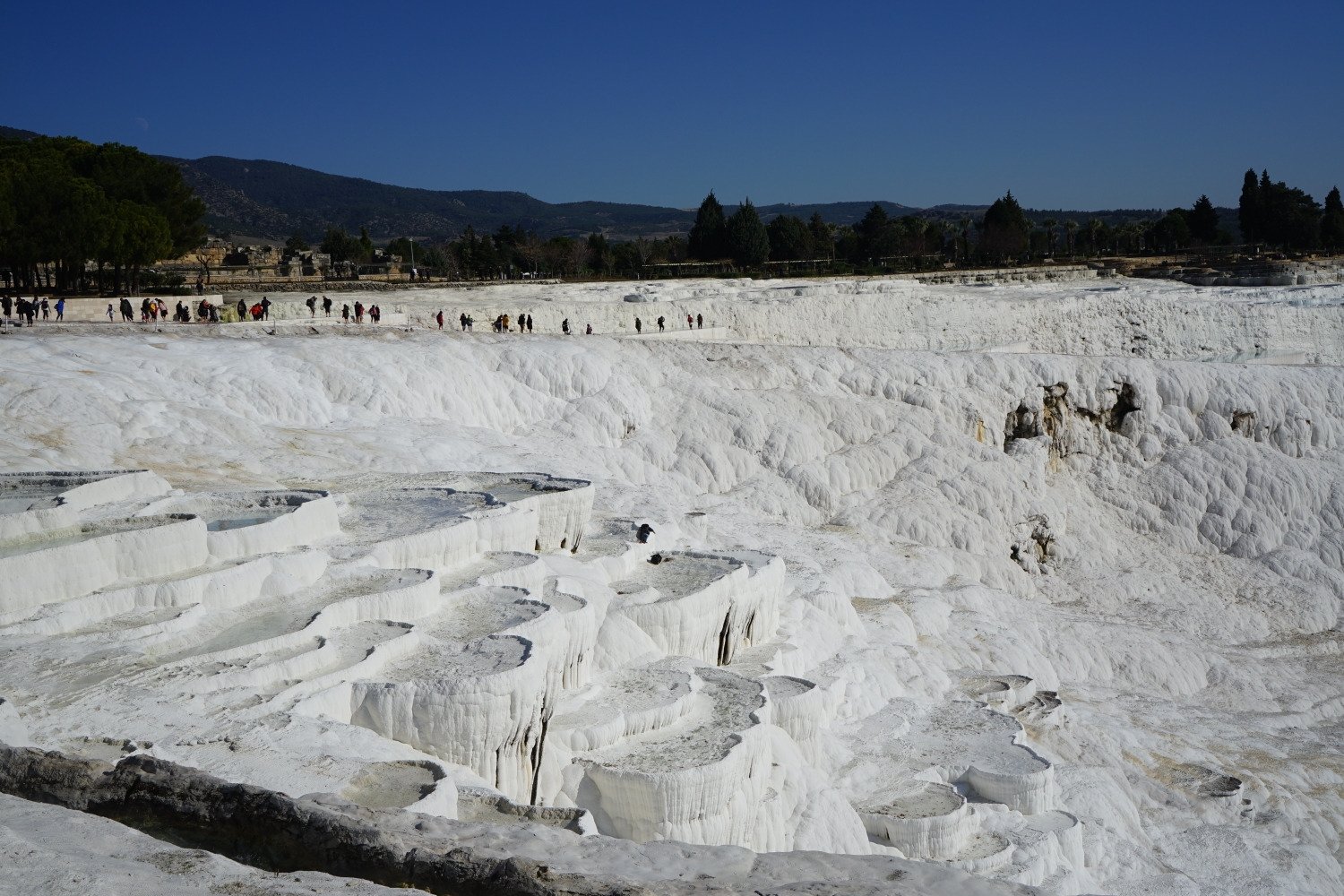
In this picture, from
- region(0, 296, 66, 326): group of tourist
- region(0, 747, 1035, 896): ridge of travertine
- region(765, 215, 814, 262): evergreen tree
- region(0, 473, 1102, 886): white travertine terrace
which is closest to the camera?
region(0, 747, 1035, 896): ridge of travertine

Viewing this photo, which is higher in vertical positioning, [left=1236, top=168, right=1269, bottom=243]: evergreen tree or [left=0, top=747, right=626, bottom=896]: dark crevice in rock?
[left=1236, top=168, right=1269, bottom=243]: evergreen tree

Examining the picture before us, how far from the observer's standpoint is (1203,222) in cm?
8044

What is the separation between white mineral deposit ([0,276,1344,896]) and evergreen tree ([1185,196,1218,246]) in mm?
55390

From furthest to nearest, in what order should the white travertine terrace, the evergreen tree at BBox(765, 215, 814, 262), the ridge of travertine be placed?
the evergreen tree at BBox(765, 215, 814, 262) → the white travertine terrace → the ridge of travertine

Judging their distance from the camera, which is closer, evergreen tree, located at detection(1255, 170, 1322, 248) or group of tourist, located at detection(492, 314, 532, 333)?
group of tourist, located at detection(492, 314, 532, 333)

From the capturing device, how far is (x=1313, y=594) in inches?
923

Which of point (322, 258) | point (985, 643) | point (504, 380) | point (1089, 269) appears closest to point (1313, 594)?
point (985, 643)

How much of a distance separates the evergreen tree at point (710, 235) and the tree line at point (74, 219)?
30.5 metres

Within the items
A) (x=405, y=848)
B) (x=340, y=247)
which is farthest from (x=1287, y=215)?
(x=405, y=848)

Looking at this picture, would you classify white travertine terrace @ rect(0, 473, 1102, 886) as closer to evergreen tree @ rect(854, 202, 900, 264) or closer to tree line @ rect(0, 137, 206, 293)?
tree line @ rect(0, 137, 206, 293)

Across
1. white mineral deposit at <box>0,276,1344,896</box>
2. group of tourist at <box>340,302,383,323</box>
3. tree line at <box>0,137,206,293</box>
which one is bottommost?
white mineral deposit at <box>0,276,1344,896</box>

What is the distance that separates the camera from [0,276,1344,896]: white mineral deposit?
25.6 ft

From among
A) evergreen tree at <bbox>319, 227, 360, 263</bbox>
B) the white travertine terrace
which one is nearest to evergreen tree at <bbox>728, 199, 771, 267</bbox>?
evergreen tree at <bbox>319, 227, 360, 263</bbox>

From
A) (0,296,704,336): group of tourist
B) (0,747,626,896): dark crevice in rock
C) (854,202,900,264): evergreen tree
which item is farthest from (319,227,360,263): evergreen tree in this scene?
(0,747,626,896): dark crevice in rock
